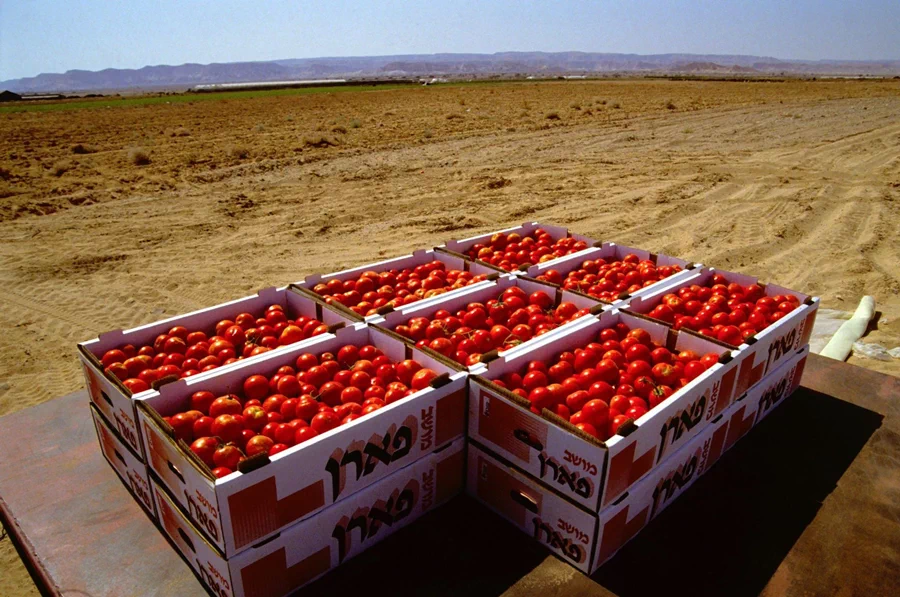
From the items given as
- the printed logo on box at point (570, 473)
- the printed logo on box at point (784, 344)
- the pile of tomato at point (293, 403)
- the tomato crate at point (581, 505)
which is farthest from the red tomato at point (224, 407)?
the printed logo on box at point (784, 344)

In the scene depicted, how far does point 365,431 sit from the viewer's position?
97.7 inches

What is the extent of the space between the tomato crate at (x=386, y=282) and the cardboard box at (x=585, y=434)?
107 centimetres

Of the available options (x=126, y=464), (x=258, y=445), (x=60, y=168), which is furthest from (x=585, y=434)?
(x=60, y=168)

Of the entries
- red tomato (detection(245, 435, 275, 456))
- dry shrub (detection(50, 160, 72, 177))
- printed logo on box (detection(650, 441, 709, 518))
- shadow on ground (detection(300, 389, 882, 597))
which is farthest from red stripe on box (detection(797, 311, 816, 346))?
dry shrub (detection(50, 160, 72, 177))

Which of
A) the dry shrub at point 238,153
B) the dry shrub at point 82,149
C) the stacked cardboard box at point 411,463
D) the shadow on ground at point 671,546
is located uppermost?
the stacked cardboard box at point 411,463

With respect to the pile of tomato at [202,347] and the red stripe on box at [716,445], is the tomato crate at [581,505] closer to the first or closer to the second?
the red stripe on box at [716,445]

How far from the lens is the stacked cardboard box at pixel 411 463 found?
2283 millimetres

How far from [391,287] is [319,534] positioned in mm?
2331

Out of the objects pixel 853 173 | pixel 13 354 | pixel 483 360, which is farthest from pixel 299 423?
pixel 853 173

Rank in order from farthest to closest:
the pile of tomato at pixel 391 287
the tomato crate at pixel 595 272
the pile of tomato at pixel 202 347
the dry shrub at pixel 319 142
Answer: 1. the dry shrub at pixel 319 142
2. the tomato crate at pixel 595 272
3. the pile of tomato at pixel 391 287
4. the pile of tomato at pixel 202 347

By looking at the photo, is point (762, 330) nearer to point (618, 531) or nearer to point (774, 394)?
point (774, 394)

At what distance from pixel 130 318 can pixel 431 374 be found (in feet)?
17.5

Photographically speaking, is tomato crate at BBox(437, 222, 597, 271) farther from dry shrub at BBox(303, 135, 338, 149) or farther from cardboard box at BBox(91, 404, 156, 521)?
dry shrub at BBox(303, 135, 338, 149)

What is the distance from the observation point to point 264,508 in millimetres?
2232
